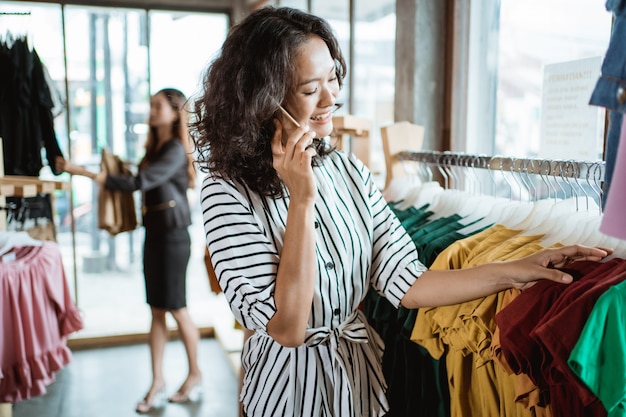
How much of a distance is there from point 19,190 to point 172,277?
120 centimetres

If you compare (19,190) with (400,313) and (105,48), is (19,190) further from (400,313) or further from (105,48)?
(105,48)

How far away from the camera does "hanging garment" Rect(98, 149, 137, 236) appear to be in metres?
3.72

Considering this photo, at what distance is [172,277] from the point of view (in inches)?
137

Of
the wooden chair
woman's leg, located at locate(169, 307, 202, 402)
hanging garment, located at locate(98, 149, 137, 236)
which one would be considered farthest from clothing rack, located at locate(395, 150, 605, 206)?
hanging garment, located at locate(98, 149, 137, 236)

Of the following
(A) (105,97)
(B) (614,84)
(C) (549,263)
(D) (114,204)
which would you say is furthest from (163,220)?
(B) (614,84)

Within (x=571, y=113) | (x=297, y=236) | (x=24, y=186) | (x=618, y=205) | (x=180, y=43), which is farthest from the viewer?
(x=180, y=43)

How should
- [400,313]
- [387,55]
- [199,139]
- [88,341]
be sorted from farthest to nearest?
[88,341] → [387,55] → [400,313] → [199,139]

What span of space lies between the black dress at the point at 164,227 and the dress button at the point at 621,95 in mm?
2933

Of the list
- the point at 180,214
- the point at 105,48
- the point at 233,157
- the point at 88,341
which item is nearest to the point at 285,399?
the point at 233,157

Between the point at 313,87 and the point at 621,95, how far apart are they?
66cm

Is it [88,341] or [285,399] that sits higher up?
[285,399]

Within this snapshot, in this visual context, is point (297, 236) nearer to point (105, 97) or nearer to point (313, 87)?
point (313, 87)

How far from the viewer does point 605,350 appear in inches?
35.8

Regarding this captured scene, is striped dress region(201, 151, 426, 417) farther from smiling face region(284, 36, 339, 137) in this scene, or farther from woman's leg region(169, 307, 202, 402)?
woman's leg region(169, 307, 202, 402)
